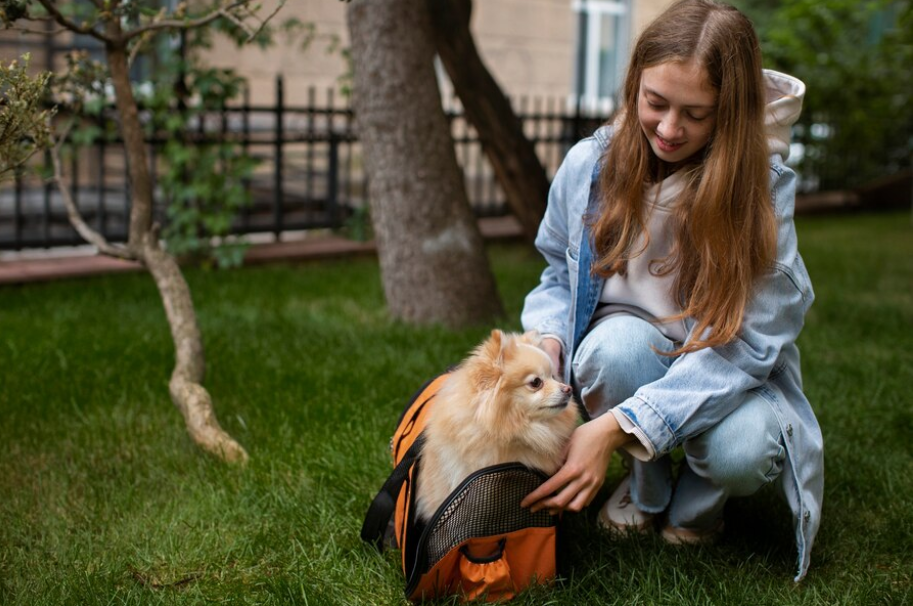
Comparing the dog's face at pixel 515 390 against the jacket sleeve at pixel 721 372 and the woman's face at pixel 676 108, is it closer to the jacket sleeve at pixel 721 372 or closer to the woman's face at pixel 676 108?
the jacket sleeve at pixel 721 372

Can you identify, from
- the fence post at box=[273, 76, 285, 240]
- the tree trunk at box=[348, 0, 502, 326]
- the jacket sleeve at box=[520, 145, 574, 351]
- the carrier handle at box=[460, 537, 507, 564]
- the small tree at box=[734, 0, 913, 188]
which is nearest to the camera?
the carrier handle at box=[460, 537, 507, 564]

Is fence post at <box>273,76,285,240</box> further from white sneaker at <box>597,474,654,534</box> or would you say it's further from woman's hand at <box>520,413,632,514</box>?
woman's hand at <box>520,413,632,514</box>

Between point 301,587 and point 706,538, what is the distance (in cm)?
111

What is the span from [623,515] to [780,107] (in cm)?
119

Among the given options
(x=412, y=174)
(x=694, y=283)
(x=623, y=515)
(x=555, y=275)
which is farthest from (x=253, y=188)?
(x=694, y=283)

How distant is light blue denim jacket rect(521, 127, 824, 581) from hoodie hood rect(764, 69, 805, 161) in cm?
4

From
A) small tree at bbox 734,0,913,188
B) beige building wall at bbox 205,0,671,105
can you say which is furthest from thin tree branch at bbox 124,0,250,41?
small tree at bbox 734,0,913,188

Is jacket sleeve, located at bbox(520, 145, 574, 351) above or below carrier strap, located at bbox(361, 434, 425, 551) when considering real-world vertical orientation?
above

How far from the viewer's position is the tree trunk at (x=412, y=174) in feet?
15.0

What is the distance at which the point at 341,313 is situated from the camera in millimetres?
5066

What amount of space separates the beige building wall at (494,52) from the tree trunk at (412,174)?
15.0ft

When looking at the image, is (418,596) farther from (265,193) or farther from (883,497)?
(265,193)

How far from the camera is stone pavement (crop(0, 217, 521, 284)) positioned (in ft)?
18.4

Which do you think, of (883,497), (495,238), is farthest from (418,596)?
(495,238)
